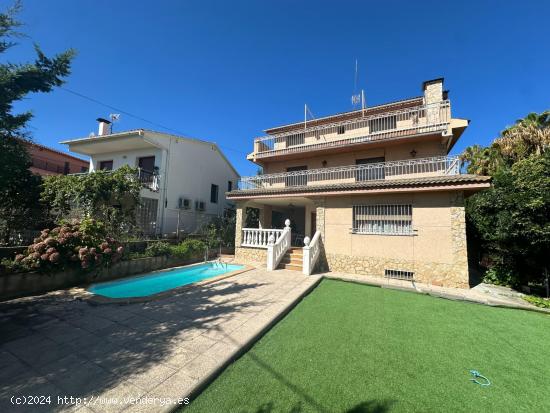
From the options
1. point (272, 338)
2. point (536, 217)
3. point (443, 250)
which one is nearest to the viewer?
point (272, 338)

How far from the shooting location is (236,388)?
3.13 metres

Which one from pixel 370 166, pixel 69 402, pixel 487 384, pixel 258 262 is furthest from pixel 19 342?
pixel 370 166

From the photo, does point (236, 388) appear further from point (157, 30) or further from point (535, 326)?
point (157, 30)

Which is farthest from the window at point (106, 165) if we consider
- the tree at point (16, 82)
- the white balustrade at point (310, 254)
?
the white balustrade at point (310, 254)

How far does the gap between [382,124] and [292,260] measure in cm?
1028

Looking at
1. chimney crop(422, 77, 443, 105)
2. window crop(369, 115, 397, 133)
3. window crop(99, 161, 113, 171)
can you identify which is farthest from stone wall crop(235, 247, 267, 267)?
window crop(99, 161, 113, 171)

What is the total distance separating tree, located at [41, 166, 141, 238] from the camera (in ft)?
35.2

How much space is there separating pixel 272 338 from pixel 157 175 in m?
15.3

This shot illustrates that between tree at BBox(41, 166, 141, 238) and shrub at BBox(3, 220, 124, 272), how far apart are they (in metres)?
3.10

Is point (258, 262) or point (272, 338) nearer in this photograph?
point (272, 338)

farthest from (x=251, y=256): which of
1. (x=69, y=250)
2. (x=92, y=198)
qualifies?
(x=92, y=198)

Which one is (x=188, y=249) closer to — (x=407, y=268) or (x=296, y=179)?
(x=296, y=179)

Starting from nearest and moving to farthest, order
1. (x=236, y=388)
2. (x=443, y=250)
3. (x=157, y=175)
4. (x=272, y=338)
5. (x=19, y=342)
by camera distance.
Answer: (x=236, y=388), (x=19, y=342), (x=272, y=338), (x=443, y=250), (x=157, y=175)

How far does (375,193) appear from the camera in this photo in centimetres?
1069
